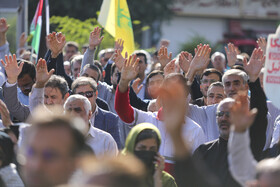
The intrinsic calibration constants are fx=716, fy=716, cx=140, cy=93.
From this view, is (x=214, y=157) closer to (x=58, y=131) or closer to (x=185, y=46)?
(x=58, y=131)

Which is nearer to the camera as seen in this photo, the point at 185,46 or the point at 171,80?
the point at 171,80

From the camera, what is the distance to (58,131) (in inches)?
130

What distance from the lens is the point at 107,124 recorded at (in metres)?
6.78

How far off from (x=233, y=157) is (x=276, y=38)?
5.71 feet

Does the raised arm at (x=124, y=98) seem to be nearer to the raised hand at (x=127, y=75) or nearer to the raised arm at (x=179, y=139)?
the raised hand at (x=127, y=75)

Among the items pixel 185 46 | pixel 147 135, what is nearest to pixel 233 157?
pixel 147 135

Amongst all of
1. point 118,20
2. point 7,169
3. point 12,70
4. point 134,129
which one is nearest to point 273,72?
point 134,129

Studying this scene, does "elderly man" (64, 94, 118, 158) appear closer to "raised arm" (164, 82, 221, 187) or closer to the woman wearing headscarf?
the woman wearing headscarf

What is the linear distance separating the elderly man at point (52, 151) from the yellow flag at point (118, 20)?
260 inches

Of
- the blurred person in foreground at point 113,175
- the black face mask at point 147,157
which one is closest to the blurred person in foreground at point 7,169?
the black face mask at point 147,157

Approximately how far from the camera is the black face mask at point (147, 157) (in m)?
4.84

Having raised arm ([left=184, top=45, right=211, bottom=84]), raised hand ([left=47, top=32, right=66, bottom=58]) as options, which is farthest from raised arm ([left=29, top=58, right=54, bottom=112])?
raised arm ([left=184, top=45, right=211, bottom=84])

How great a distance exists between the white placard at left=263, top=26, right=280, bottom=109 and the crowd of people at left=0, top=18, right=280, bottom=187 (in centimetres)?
12

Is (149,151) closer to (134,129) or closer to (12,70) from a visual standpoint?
(134,129)
